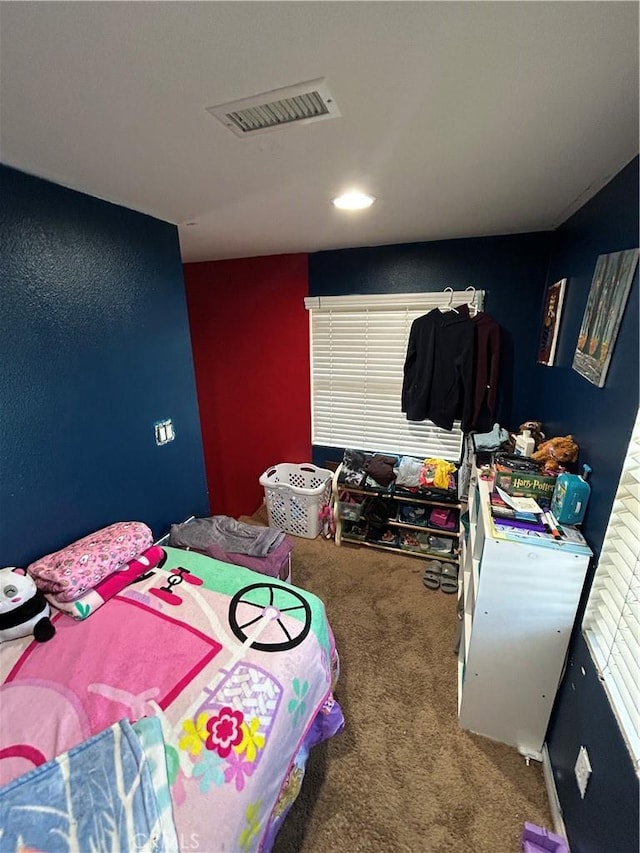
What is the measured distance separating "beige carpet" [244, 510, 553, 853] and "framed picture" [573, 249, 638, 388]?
1420mm

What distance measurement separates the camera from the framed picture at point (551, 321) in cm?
189

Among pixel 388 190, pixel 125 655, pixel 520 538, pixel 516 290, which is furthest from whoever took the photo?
pixel 516 290

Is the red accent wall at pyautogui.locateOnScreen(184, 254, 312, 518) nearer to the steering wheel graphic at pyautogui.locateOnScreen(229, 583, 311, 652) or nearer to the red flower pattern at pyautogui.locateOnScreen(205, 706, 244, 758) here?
the steering wheel graphic at pyautogui.locateOnScreen(229, 583, 311, 652)

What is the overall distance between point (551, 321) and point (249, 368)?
7.61 feet

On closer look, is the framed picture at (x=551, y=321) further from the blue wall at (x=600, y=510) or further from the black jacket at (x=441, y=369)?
the black jacket at (x=441, y=369)

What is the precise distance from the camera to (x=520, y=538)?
1.30 metres

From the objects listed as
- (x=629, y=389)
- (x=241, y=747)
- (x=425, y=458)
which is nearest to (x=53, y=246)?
(x=241, y=747)

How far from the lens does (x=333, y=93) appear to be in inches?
34.1

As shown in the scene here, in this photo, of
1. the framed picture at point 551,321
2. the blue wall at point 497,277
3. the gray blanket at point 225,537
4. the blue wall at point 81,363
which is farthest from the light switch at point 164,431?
the framed picture at point 551,321

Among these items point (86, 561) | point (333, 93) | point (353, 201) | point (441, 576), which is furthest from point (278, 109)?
point (441, 576)

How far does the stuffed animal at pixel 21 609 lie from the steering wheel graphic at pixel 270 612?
0.65 metres

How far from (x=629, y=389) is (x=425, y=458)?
6.17 feet

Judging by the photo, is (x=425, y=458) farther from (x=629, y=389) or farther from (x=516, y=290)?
(x=629, y=389)

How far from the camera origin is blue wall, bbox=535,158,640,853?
3.06 ft
